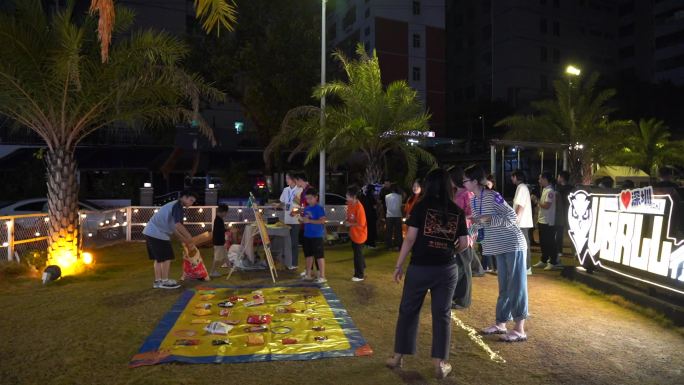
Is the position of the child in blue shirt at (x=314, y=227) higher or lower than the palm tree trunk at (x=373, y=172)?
lower

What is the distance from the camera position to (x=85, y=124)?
31.6ft

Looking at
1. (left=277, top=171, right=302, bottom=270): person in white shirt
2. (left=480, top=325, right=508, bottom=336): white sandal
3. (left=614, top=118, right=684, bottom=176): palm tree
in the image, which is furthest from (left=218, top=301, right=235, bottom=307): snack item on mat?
(left=614, top=118, right=684, bottom=176): palm tree

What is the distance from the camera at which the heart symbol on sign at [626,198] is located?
731cm

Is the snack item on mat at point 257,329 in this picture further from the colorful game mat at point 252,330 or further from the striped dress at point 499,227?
the striped dress at point 499,227

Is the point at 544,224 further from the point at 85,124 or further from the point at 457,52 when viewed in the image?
the point at 457,52

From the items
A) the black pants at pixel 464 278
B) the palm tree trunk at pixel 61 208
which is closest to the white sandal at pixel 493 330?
the black pants at pixel 464 278

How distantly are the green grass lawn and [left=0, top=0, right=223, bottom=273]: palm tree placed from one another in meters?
1.75

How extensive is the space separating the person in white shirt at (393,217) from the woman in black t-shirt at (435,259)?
7.90 meters

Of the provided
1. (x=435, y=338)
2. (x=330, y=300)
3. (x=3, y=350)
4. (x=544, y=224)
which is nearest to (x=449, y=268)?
(x=435, y=338)

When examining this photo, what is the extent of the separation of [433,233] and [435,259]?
8.9 inches

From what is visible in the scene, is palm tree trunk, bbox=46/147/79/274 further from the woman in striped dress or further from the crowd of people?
the woman in striped dress

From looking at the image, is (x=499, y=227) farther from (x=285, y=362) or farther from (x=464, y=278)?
(x=285, y=362)

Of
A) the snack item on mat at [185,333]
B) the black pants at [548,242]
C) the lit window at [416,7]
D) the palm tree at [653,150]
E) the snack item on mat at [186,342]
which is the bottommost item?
the snack item on mat at [185,333]

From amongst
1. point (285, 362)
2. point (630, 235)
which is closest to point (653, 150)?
point (630, 235)
